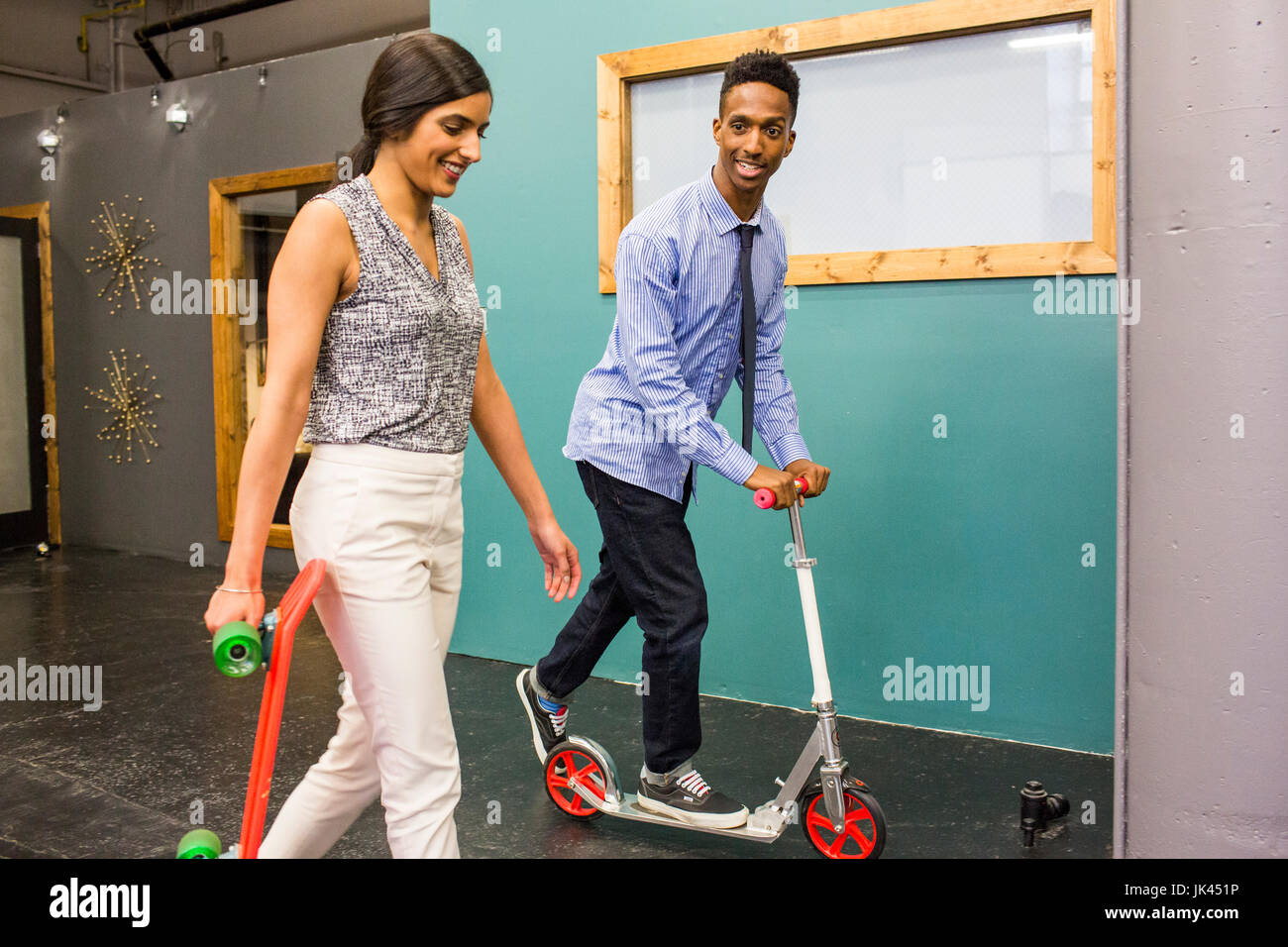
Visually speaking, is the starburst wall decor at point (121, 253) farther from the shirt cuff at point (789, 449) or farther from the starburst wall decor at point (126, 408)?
the shirt cuff at point (789, 449)

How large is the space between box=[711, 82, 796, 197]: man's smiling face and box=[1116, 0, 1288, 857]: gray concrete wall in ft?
2.75

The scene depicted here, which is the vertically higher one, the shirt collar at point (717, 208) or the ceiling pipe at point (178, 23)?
the ceiling pipe at point (178, 23)

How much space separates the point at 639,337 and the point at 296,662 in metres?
2.61

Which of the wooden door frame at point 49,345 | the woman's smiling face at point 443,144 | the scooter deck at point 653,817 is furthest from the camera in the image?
the wooden door frame at point 49,345

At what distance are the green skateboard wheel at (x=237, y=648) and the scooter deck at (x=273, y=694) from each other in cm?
7

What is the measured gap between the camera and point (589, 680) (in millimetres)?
4203

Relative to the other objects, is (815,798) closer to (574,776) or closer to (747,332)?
(574,776)

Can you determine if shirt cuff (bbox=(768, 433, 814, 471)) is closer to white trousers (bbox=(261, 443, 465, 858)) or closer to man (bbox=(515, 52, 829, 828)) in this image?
man (bbox=(515, 52, 829, 828))

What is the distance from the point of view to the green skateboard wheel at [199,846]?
163cm

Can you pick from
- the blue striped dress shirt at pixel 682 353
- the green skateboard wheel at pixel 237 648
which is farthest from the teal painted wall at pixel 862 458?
the green skateboard wheel at pixel 237 648

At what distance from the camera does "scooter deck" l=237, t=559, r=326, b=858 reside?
159 cm

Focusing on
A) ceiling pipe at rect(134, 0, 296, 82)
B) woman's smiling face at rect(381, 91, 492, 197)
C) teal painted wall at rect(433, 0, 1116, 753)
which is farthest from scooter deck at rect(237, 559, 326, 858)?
ceiling pipe at rect(134, 0, 296, 82)

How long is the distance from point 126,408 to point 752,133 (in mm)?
5908
